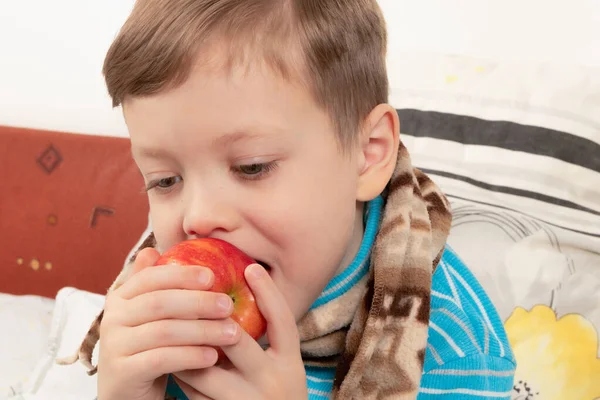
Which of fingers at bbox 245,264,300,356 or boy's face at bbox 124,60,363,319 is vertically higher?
boy's face at bbox 124,60,363,319

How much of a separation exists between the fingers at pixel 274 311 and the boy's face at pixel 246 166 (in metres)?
0.06

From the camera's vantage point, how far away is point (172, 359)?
2.14 ft

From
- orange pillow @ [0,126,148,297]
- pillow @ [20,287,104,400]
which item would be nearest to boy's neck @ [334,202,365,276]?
pillow @ [20,287,104,400]

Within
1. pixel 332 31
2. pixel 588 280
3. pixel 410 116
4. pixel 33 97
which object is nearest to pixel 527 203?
pixel 588 280

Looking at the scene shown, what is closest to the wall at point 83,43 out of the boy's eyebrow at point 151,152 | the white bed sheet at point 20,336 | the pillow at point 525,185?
the pillow at point 525,185

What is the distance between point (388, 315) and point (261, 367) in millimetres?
231

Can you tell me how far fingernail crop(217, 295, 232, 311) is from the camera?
2.09 feet

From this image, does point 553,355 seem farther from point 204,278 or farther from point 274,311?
point 204,278

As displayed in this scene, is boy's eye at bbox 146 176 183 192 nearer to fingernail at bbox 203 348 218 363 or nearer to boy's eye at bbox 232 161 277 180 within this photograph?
boy's eye at bbox 232 161 277 180

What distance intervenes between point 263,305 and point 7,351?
1.14 meters

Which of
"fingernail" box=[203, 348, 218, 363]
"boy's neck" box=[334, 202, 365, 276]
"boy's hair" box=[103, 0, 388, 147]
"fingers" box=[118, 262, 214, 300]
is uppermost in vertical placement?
"boy's hair" box=[103, 0, 388, 147]

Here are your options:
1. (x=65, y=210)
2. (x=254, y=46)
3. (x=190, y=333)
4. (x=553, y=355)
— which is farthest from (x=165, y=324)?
(x=65, y=210)

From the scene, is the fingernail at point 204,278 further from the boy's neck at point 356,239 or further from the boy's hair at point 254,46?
the boy's neck at point 356,239

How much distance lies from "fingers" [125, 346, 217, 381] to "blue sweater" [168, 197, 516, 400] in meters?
0.28
